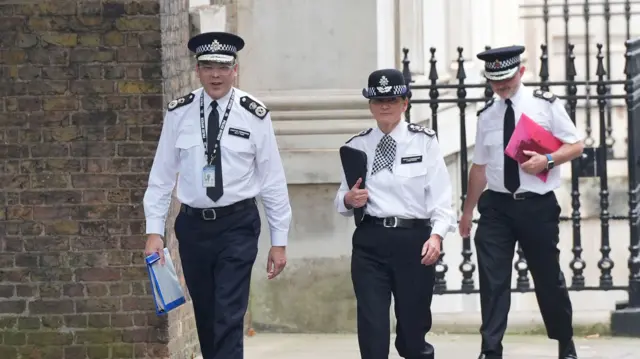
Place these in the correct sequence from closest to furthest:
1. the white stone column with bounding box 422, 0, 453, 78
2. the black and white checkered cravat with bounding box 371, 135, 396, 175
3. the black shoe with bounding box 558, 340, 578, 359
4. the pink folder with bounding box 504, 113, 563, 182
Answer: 1. the black and white checkered cravat with bounding box 371, 135, 396, 175
2. the pink folder with bounding box 504, 113, 563, 182
3. the black shoe with bounding box 558, 340, 578, 359
4. the white stone column with bounding box 422, 0, 453, 78

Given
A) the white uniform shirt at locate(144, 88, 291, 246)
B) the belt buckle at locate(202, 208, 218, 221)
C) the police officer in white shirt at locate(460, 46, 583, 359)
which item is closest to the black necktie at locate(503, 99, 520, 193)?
A: the police officer in white shirt at locate(460, 46, 583, 359)

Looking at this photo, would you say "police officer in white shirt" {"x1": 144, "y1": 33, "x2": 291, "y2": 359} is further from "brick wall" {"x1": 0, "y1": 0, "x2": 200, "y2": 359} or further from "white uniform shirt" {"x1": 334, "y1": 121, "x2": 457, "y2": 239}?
"brick wall" {"x1": 0, "y1": 0, "x2": 200, "y2": 359}

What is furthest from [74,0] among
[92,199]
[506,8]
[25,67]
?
[506,8]

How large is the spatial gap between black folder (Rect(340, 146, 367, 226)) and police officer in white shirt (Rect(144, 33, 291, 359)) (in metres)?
0.33

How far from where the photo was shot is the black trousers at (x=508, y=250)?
8859 millimetres

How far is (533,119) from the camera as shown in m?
8.84

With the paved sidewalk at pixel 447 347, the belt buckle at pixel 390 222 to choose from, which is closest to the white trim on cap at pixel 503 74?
the belt buckle at pixel 390 222

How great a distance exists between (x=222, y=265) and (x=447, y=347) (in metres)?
2.94

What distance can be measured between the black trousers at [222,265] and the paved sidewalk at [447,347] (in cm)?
225

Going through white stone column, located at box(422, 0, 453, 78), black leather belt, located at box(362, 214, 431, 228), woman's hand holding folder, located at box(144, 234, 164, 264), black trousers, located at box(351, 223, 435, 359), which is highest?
white stone column, located at box(422, 0, 453, 78)

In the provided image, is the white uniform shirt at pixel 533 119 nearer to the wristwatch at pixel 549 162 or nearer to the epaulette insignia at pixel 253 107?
the wristwatch at pixel 549 162

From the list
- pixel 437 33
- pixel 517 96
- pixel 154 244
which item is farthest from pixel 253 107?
pixel 437 33

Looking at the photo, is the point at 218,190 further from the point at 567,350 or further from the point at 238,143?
the point at 567,350

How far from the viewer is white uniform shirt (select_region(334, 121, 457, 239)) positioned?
26.0 ft
